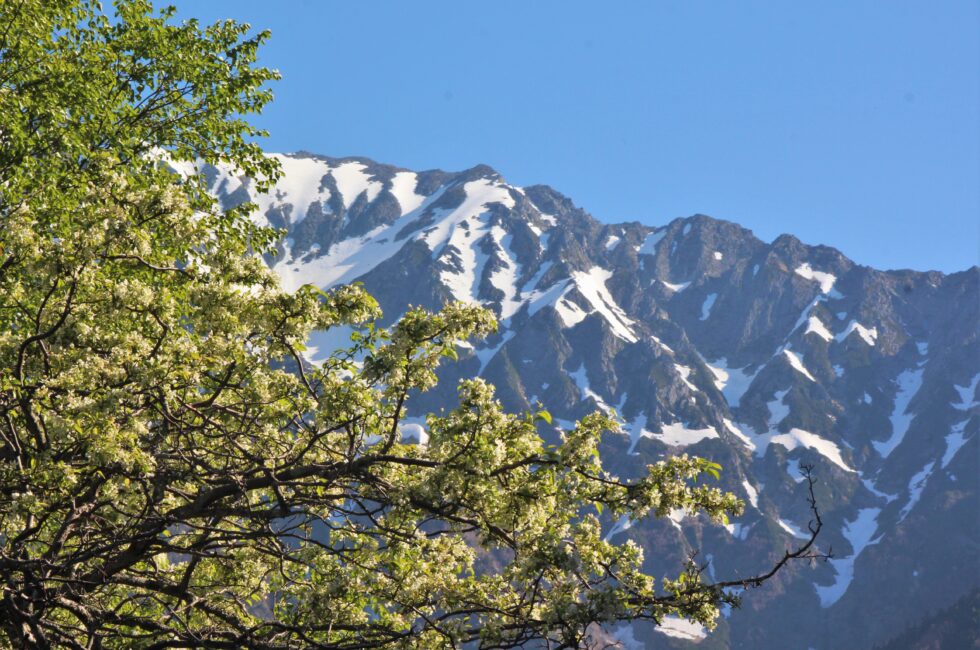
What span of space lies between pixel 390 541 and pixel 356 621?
5.96ft

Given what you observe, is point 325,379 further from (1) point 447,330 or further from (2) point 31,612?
(2) point 31,612

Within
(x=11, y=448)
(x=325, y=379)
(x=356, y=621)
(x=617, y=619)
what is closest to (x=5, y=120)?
(x=11, y=448)

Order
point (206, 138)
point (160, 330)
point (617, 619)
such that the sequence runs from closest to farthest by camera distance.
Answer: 1. point (617, 619)
2. point (160, 330)
3. point (206, 138)

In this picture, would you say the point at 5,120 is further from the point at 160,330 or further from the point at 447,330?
the point at 447,330

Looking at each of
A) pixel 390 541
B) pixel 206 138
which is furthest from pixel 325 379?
pixel 206 138

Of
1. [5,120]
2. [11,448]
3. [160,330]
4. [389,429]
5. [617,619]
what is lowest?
[617,619]

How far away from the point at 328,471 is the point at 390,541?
133 centimetres

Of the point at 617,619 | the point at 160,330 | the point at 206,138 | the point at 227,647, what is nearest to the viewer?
the point at 617,619

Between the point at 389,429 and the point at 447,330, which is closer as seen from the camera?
the point at 447,330

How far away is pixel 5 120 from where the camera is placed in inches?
603

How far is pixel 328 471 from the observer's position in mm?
12242

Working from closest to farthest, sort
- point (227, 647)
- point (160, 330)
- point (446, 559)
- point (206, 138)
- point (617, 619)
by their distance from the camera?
1. point (617, 619)
2. point (227, 647)
3. point (160, 330)
4. point (446, 559)
5. point (206, 138)

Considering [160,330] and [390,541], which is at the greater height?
[160,330]

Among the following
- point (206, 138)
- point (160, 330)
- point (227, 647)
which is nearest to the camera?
point (227, 647)
